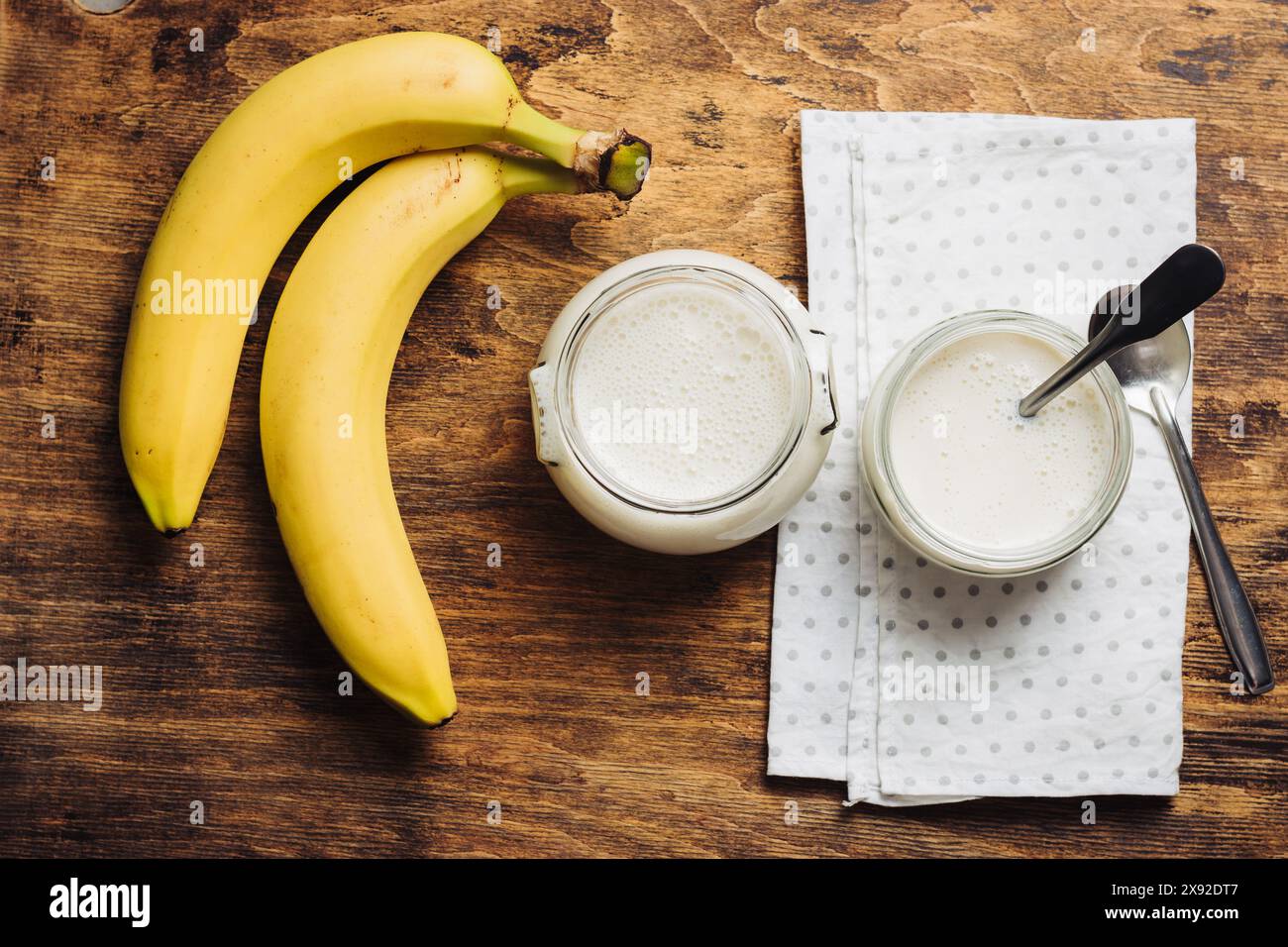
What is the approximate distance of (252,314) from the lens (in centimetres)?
89

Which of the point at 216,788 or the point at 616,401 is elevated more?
the point at 616,401

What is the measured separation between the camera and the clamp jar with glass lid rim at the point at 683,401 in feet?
2.51

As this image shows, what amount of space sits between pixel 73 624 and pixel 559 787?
0.48 metres

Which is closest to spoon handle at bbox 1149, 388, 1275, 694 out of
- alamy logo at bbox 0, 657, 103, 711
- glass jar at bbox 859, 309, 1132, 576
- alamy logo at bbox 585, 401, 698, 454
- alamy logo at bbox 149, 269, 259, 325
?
glass jar at bbox 859, 309, 1132, 576

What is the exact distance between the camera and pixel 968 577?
88 centimetres

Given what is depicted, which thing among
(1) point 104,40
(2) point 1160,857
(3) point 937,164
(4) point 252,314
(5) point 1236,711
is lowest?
(2) point 1160,857

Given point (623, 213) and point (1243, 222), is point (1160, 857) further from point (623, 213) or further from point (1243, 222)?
point (623, 213)

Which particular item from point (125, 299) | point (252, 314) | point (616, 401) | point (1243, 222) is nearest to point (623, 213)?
point (616, 401)

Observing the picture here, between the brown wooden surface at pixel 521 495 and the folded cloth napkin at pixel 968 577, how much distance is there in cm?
3

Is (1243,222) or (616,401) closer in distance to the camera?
(616,401)

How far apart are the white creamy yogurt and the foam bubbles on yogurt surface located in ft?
0.41
